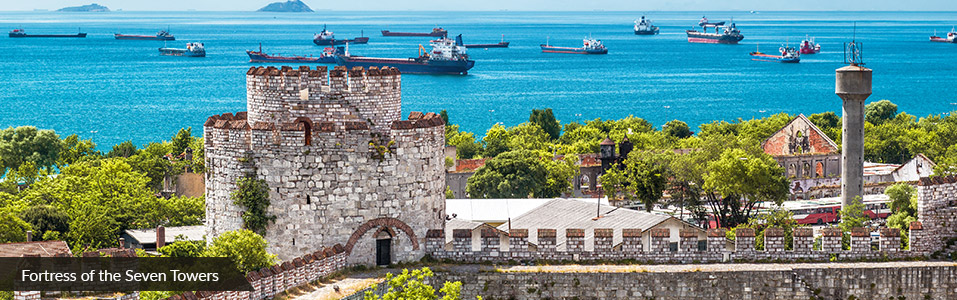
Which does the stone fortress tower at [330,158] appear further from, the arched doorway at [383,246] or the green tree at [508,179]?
the green tree at [508,179]

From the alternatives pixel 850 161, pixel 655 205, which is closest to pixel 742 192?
pixel 850 161

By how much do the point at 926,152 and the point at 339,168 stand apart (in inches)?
3122

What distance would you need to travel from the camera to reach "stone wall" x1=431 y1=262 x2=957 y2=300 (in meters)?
24.4

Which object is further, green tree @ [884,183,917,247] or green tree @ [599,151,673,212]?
green tree @ [599,151,673,212]

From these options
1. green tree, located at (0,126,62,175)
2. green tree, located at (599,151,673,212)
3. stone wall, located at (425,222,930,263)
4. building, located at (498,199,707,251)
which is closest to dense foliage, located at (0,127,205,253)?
building, located at (498,199,707,251)

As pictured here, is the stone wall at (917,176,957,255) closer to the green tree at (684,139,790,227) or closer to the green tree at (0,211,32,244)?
the green tree at (0,211,32,244)

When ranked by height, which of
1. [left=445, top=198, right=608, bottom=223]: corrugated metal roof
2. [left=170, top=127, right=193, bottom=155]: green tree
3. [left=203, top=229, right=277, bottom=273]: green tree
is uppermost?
[left=170, top=127, right=193, bottom=155]: green tree

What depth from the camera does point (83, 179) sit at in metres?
48.9

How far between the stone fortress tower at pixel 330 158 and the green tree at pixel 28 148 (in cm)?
6662

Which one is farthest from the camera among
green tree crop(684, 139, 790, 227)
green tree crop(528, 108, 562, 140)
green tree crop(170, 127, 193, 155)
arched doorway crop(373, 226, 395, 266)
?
green tree crop(528, 108, 562, 140)

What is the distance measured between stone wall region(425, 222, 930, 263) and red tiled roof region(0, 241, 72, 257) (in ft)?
29.8

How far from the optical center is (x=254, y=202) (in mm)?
23656
